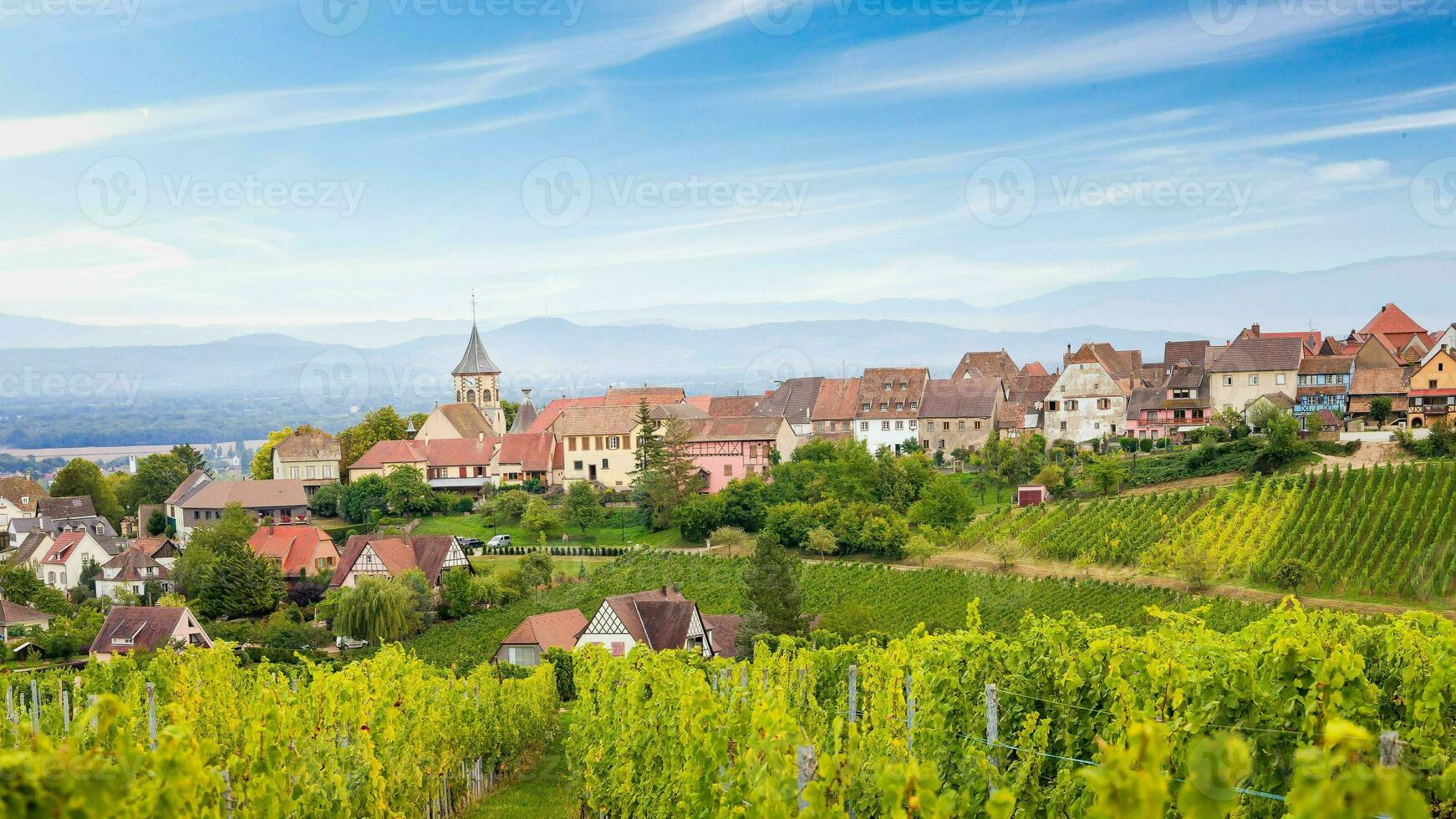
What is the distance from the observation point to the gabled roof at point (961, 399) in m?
67.4

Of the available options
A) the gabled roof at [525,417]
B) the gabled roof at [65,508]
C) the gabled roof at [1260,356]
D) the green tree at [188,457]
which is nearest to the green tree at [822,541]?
the gabled roof at [1260,356]

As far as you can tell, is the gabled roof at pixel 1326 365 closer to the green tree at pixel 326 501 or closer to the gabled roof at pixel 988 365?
the gabled roof at pixel 988 365

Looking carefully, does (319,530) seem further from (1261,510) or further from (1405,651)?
(1405,651)

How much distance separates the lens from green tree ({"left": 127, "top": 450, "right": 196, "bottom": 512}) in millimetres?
78312

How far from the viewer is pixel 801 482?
191 ft

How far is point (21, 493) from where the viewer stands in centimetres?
7888

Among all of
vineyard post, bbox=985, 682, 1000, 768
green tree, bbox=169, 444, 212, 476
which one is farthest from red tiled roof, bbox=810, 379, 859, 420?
vineyard post, bbox=985, 682, 1000, 768

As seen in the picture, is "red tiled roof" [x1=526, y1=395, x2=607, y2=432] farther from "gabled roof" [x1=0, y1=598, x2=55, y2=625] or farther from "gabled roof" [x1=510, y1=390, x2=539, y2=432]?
"gabled roof" [x1=0, y1=598, x2=55, y2=625]

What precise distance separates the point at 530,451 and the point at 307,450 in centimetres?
1565

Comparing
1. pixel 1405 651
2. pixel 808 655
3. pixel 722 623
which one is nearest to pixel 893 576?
pixel 722 623

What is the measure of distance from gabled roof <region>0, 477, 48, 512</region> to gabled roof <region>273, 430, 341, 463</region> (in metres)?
17.8

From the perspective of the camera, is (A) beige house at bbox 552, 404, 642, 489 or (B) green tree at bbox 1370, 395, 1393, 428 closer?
(B) green tree at bbox 1370, 395, 1393, 428

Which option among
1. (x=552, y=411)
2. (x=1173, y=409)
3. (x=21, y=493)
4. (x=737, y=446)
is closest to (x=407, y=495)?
(x=552, y=411)

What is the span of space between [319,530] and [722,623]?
92.1 ft
